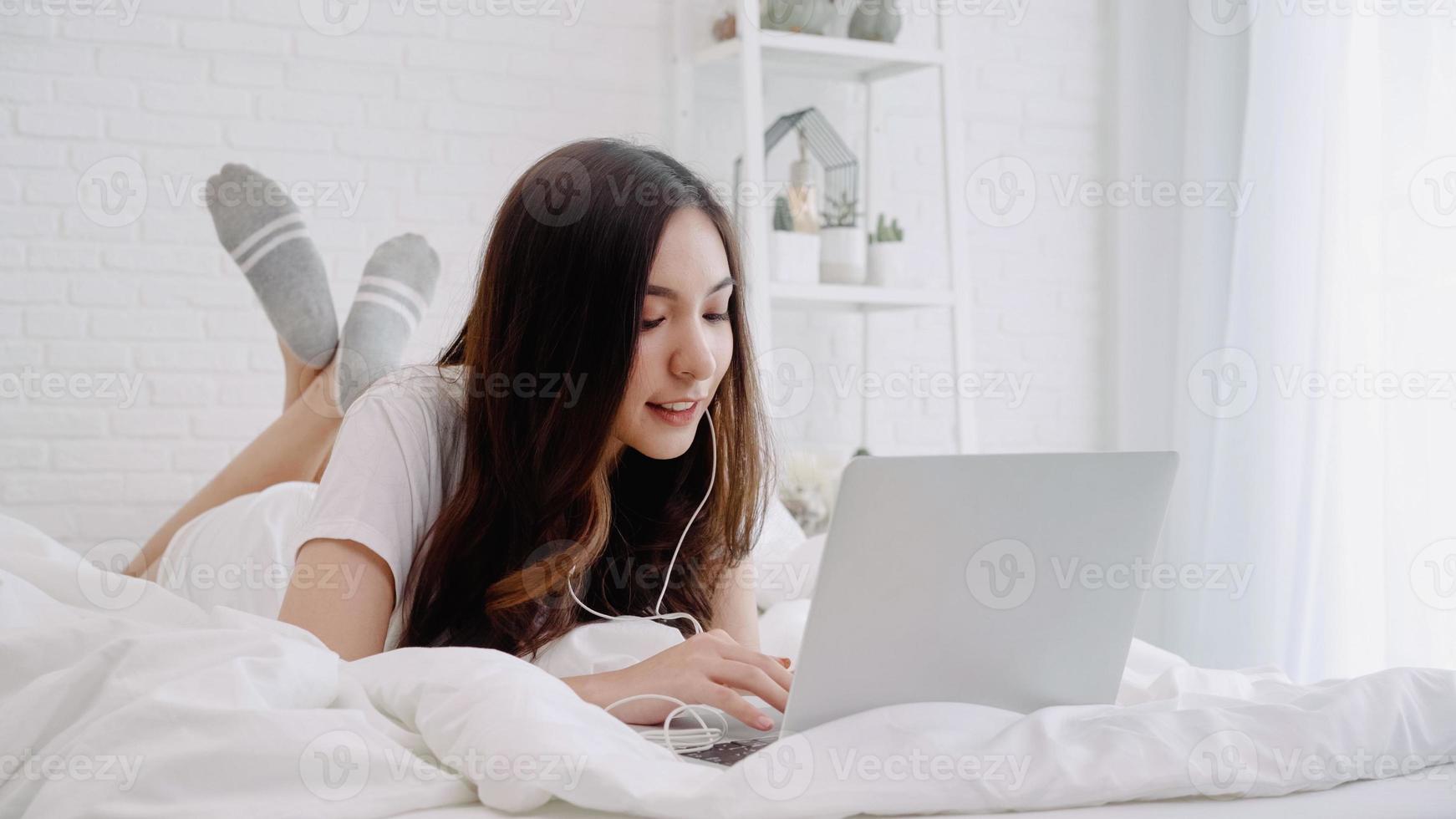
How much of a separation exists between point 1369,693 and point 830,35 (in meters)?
2.25

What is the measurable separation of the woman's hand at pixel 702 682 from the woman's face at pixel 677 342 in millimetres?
323

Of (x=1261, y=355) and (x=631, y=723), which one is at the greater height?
(x=1261, y=355)

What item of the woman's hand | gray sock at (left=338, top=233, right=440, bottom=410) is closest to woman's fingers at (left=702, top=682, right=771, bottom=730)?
the woman's hand

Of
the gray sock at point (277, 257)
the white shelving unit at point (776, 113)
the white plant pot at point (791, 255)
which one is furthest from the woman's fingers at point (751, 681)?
the white plant pot at point (791, 255)

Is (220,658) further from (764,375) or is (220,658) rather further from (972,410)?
(972,410)

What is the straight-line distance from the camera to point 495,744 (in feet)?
2.89

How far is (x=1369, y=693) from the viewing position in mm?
1055

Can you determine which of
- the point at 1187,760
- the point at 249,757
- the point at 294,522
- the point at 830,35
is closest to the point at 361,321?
the point at 294,522

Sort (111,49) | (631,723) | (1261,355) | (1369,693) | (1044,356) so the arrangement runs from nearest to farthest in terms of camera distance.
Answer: (1369,693), (631,723), (111,49), (1261,355), (1044,356)

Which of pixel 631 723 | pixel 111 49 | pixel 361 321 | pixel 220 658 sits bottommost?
pixel 631 723

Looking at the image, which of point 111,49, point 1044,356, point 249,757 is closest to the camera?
point 249,757

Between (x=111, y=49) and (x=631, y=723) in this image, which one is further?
(x=111, y=49)

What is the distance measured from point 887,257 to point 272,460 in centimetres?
141

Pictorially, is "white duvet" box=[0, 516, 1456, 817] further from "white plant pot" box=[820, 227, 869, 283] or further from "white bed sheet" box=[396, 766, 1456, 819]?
"white plant pot" box=[820, 227, 869, 283]
